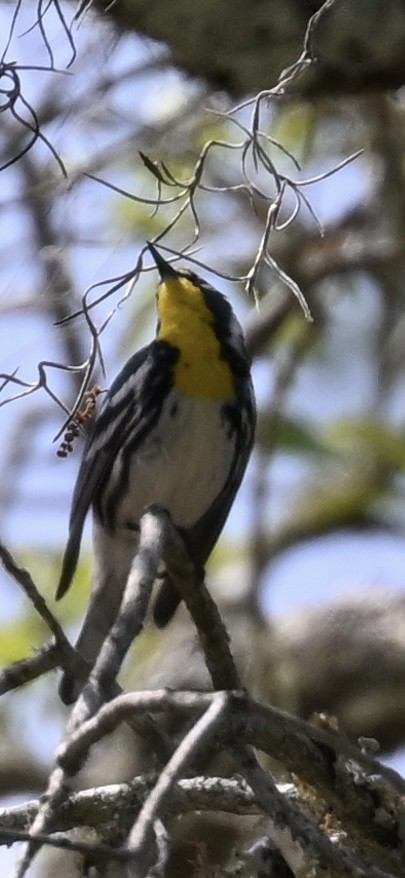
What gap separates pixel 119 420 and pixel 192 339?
23cm

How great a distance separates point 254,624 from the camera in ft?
14.4

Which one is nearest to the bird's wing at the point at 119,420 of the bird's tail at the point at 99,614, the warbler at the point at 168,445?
the warbler at the point at 168,445

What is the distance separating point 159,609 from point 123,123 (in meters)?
1.00

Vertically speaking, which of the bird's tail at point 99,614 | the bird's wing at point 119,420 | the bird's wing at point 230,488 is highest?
the bird's wing at point 119,420

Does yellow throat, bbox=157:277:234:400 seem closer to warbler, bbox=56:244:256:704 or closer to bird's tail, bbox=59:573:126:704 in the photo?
warbler, bbox=56:244:256:704

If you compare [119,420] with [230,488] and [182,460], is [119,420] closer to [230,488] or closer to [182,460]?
[182,460]

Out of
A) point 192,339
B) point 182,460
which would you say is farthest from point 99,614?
point 192,339

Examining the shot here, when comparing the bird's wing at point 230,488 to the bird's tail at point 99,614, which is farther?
the bird's wing at point 230,488

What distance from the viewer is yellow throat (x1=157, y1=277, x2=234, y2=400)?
336 cm

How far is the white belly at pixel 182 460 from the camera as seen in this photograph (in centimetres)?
335

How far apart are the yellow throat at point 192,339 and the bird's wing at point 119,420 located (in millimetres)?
41

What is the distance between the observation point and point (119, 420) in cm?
341

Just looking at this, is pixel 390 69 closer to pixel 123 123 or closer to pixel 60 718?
pixel 123 123

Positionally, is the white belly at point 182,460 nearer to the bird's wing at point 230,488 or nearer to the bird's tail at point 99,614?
the bird's wing at point 230,488
